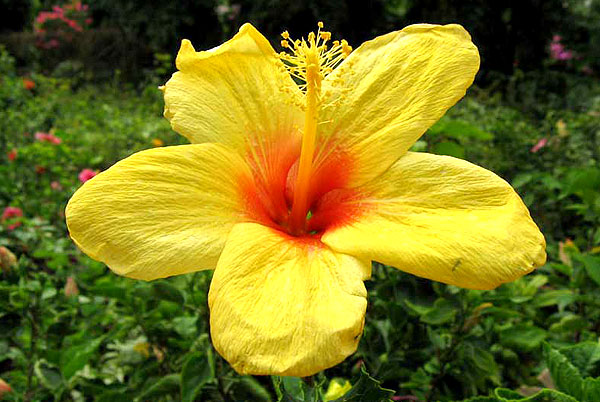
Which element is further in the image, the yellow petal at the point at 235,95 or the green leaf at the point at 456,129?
the green leaf at the point at 456,129

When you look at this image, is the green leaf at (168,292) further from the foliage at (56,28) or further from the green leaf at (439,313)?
the foliage at (56,28)

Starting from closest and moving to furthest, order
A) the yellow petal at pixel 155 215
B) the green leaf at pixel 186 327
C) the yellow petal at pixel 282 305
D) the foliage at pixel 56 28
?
the yellow petal at pixel 282 305, the yellow petal at pixel 155 215, the green leaf at pixel 186 327, the foliage at pixel 56 28

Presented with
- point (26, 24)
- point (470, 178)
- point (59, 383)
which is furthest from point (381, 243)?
point (26, 24)

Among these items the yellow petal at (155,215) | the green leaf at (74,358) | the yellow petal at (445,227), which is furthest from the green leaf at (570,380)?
the green leaf at (74,358)

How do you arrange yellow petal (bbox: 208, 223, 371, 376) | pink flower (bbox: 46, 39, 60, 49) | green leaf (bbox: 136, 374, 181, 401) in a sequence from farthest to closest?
pink flower (bbox: 46, 39, 60, 49)
green leaf (bbox: 136, 374, 181, 401)
yellow petal (bbox: 208, 223, 371, 376)

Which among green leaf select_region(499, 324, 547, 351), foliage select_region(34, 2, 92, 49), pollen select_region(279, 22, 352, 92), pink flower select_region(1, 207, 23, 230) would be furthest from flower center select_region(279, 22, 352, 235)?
foliage select_region(34, 2, 92, 49)

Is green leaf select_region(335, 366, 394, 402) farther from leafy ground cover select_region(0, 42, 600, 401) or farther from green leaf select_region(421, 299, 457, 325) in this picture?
green leaf select_region(421, 299, 457, 325)

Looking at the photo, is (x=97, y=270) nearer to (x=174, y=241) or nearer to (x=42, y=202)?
(x=174, y=241)
